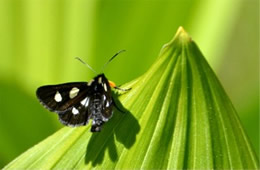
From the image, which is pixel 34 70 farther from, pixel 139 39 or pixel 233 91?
pixel 233 91

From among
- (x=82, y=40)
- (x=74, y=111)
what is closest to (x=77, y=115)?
(x=74, y=111)

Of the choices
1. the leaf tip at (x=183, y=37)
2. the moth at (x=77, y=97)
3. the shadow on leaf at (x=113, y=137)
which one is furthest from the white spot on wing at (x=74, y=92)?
the leaf tip at (x=183, y=37)

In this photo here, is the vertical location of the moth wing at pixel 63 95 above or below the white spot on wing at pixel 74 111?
above

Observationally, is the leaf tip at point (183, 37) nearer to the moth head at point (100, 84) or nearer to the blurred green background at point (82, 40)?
the moth head at point (100, 84)

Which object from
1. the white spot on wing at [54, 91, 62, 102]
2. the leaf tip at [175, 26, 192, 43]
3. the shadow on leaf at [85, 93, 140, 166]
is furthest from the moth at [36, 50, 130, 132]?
the leaf tip at [175, 26, 192, 43]

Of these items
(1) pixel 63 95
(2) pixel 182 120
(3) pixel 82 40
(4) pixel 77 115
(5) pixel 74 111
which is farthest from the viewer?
(3) pixel 82 40

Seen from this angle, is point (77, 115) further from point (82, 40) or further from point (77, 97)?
point (82, 40)

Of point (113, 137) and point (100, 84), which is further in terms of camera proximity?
point (100, 84)
